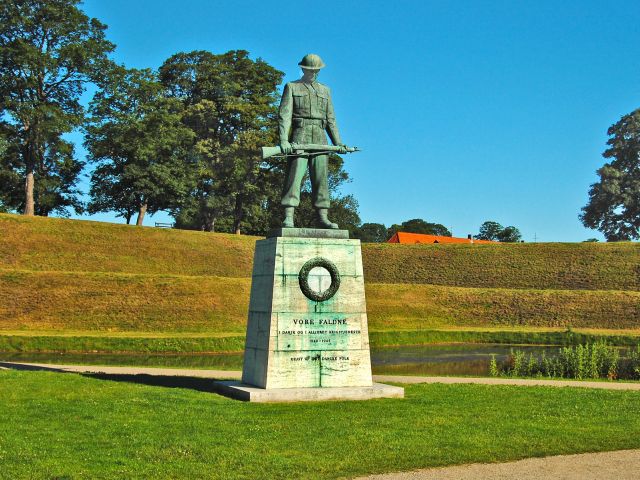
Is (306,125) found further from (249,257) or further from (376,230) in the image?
(376,230)

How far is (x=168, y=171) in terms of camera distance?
6159 cm

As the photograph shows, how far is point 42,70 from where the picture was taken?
55.9 meters

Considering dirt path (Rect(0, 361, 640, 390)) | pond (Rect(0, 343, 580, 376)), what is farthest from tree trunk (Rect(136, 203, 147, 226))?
dirt path (Rect(0, 361, 640, 390))

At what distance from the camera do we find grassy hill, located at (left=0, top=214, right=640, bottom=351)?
35.5 metres

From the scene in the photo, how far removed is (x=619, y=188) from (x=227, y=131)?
1483 inches

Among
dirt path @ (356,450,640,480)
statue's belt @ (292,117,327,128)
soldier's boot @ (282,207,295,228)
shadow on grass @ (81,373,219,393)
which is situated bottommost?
dirt path @ (356,450,640,480)

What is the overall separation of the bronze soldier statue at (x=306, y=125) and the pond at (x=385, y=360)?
29.1 feet

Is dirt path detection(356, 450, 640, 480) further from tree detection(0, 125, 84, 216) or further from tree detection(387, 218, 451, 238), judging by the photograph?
tree detection(387, 218, 451, 238)

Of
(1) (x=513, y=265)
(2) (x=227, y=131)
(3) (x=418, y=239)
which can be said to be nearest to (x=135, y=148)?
Answer: (2) (x=227, y=131)

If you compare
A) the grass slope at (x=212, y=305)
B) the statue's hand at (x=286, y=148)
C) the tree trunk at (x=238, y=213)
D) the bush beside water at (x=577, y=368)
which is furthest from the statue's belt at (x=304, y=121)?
the tree trunk at (x=238, y=213)

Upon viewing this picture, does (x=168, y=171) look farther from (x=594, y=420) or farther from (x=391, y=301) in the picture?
(x=594, y=420)

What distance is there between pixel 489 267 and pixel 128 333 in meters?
31.9

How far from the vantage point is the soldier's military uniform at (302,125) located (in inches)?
625

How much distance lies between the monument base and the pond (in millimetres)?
8634
